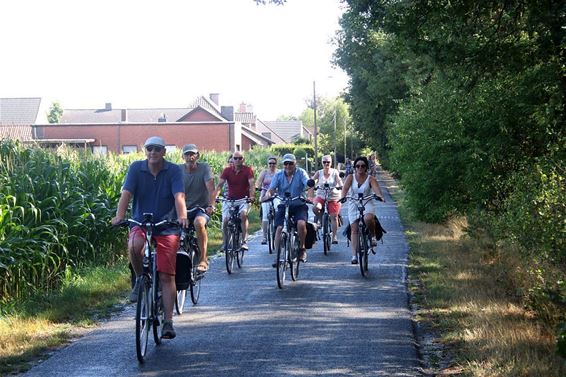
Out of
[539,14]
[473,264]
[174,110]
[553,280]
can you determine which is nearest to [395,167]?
[473,264]

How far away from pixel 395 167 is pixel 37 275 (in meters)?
11.3

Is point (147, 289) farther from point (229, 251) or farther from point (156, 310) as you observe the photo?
point (229, 251)

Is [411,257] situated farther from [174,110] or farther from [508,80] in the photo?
[174,110]

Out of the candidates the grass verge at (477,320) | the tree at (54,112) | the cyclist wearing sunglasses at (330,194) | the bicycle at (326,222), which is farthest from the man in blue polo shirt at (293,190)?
the tree at (54,112)

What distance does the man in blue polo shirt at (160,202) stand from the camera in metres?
8.25

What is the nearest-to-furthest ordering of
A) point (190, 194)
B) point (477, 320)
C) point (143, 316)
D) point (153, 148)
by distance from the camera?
1. point (143, 316)
2. point (153, 148)
3. point (477, 320)
4. point (190, 194)

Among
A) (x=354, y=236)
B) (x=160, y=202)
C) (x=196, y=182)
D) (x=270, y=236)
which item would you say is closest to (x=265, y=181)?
(x=270, y=236)

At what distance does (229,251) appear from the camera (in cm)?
1459

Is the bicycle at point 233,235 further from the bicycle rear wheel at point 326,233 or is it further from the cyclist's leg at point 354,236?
the bicycle rear wheel at point 326,233

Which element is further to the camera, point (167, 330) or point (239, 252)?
point (239, 252)

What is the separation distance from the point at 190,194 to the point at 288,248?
1903 mm

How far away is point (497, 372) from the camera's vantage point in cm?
686

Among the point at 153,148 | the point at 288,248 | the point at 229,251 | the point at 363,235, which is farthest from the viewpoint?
the point at 229,251

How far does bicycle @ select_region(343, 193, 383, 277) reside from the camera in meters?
13.9
